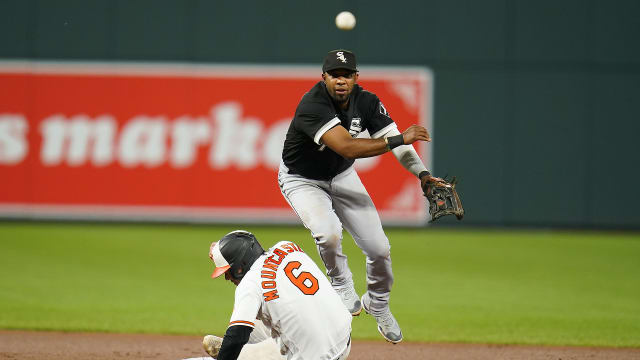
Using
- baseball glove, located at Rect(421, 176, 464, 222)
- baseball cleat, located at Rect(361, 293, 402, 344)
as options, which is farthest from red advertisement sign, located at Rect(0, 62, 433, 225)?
baseball glove, located at Rect(421, 176, 464, 222)

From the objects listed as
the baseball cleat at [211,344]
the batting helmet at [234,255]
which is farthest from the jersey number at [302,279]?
the baseball cleat at [211,344]

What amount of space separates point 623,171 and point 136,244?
800 centimetres

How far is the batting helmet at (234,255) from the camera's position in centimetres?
503

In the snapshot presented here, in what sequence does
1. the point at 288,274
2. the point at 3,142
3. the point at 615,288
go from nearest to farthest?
the point at 288,274 < the point at 615,288 < the point at 3,142

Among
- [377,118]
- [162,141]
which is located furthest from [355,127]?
[162,141]

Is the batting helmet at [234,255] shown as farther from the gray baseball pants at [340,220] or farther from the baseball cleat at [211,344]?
the gray baseball pants at [340,220]

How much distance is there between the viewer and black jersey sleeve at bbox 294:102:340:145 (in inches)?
246

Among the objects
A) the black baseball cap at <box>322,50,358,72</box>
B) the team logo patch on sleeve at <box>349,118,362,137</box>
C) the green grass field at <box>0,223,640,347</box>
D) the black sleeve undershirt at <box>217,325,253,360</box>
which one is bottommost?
the green grass field at <box>0,223,640,347</box>

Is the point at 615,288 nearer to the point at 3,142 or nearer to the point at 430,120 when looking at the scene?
the point at 430,120

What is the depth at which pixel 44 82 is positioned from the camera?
1478 centimetres

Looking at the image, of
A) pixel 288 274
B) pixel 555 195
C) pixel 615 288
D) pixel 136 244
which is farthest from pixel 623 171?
pixel 288 274

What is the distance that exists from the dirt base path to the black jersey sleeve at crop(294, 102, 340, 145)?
194 centimetres

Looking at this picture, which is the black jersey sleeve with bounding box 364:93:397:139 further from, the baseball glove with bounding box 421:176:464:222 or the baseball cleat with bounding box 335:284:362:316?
the baseball cleat with bounding box 335:284:362:316

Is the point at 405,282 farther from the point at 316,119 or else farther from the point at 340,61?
the point at 340,61
